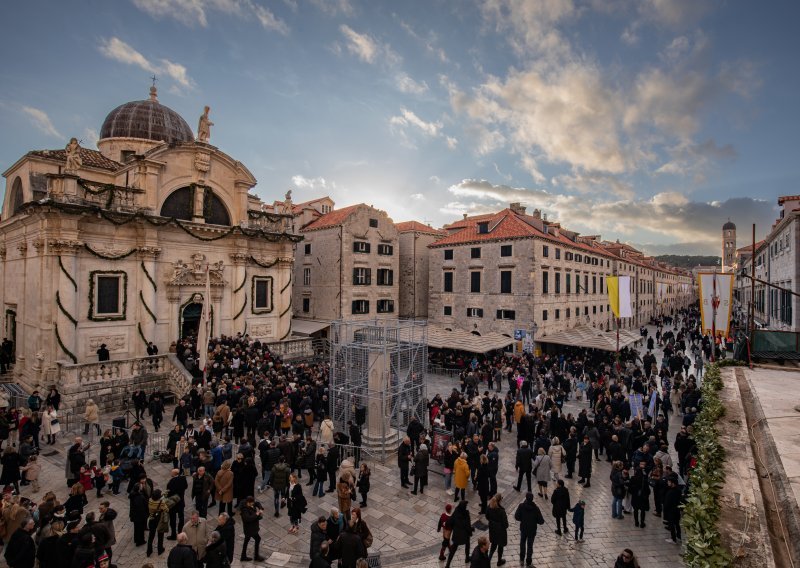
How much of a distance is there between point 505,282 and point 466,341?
7752 millimetres

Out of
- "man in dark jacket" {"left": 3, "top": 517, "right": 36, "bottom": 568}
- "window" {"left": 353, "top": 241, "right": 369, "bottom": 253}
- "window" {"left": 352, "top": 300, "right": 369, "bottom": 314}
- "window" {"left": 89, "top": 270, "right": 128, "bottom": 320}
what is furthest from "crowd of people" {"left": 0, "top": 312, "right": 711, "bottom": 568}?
"window" {"left": 353, "top": 241, "right": 369, "bottom": 253}

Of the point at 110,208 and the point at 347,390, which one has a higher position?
the point at 110,208

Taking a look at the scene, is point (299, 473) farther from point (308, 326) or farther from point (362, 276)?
point (362, 276)

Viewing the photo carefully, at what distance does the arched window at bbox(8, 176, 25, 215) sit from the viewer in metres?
23.4

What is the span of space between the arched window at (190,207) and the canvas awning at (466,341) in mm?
16601

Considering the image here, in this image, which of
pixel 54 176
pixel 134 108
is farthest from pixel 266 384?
pixel 134 108

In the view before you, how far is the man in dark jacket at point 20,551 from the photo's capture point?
727 cm

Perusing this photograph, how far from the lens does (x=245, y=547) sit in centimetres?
916

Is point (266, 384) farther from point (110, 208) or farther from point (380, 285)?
point (380, 285)

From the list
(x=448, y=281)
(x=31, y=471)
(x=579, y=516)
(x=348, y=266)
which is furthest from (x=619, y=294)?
→ (x=31, y=471)

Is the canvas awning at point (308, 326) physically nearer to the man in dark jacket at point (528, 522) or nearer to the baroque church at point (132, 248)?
the baroque church at point (132, 248)

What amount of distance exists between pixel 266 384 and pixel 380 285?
68.0 feet

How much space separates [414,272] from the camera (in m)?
42.3

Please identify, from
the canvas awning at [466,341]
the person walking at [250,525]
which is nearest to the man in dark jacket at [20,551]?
the person walking at [250,525]
